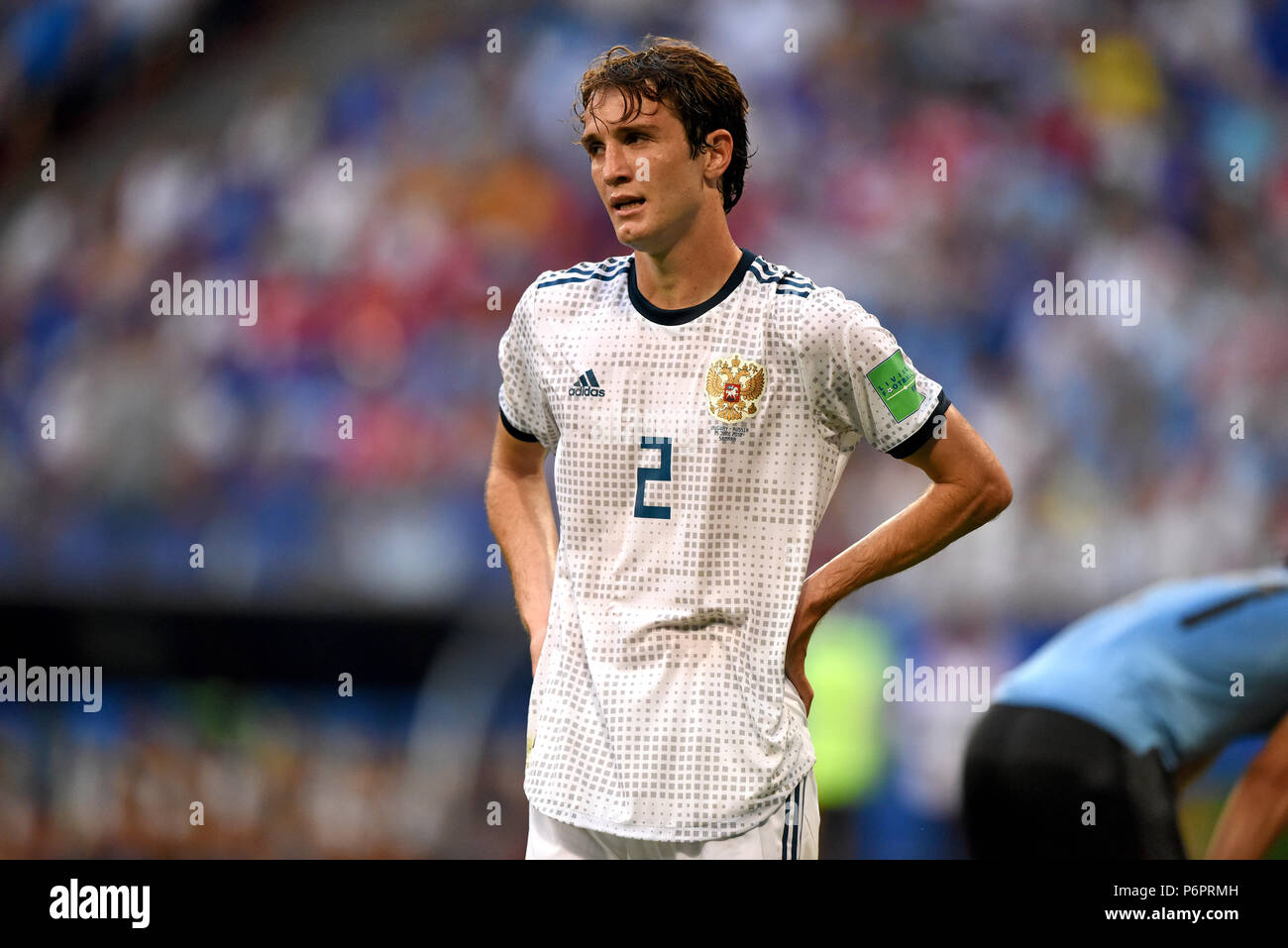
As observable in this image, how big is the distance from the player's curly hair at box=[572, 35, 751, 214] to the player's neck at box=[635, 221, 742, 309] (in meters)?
0.14

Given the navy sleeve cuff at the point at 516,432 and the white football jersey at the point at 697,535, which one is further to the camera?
the navy sleeve cuff at the point at 516,432

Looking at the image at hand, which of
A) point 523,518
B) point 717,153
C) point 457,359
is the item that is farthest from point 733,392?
point 457,359

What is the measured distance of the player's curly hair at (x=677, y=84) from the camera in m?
1.87

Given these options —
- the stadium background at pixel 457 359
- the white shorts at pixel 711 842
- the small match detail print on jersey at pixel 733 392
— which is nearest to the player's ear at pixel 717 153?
the small match detail print on jersey at pixel 733 392

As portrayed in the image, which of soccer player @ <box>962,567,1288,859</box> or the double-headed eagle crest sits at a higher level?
the double-headed eagle crest

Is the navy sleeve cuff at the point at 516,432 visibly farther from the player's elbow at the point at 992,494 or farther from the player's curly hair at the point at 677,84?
the player's elbow at the point at 992,494

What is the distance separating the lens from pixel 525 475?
2201mm

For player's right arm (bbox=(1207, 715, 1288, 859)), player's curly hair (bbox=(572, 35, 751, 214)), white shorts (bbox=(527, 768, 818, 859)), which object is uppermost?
player's curly hair (bbox=(572, 35, 751, 214))

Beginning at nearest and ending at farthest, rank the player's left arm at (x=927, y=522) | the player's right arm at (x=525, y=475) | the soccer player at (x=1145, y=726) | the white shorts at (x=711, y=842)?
the white shorts at (x=711, y=842) < the player's left arm at (x=927, y=522) < the player's right arm at (x=525, y=475) < the soccer player at (x=1145, y=726)

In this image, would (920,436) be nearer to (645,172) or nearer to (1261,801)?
(645,172)

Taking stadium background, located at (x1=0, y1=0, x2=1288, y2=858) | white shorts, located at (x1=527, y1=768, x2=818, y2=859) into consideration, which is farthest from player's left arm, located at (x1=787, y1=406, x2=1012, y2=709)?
stadium background, located at (x1=0, y1=0, x2=1288, y2=858)

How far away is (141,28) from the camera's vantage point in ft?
14.0

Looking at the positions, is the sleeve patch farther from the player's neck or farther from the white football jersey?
the player's neck

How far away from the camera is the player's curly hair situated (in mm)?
1874
